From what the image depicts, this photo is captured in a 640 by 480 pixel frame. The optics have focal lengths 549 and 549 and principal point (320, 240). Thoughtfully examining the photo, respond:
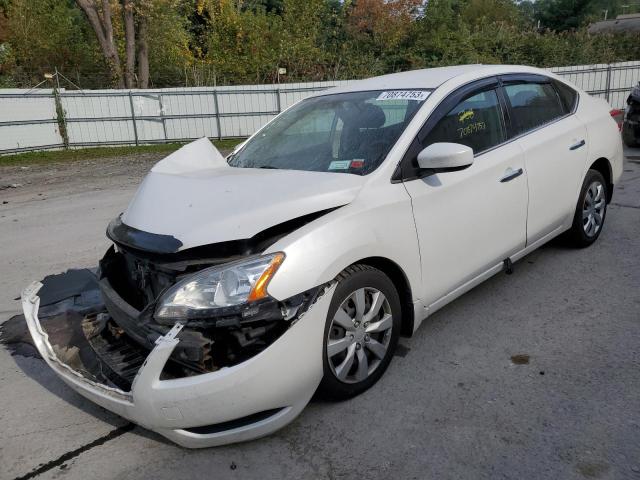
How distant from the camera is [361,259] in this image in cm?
274

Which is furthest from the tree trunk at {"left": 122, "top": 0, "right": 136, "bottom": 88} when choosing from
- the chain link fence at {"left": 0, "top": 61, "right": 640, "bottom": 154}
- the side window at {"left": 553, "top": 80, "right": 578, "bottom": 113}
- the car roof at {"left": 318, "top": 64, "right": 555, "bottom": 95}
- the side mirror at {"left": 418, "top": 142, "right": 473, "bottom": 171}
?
the side mirror at {"left": 418, "top": 142, "right": 473, "bottom": 171}

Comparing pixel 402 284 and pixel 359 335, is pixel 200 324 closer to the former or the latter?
pixel 359 335

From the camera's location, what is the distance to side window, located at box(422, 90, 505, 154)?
337 cm

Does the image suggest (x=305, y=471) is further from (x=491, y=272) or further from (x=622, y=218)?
(x=622, y=218)

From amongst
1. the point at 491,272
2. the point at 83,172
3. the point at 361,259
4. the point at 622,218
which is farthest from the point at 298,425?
the point at 83,172

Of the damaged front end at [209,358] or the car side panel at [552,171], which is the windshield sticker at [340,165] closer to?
the damaged front end at [209,358]

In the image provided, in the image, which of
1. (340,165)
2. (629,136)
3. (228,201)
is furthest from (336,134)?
(629,136)

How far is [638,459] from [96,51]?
29.1m

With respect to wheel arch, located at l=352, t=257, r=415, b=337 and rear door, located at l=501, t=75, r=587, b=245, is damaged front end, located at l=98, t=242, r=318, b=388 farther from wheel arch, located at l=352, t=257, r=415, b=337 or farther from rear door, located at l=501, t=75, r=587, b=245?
rear door, located at l=501, t=75, r=587, b=245

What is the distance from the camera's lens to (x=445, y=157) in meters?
2.96

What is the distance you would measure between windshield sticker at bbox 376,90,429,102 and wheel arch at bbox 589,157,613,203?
2.16 meters

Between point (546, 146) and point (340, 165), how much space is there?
183 cm

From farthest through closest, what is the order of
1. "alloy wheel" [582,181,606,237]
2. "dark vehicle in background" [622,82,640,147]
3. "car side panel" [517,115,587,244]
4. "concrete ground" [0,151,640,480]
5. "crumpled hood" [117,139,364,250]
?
"dark vehicle in background" [622,82,640,147], "alloy wheel" [582,181,606,237], "car side panel" [517,115,587,244], "crumpled hood" [117,139,364,250], "concrete ground" [0,151,640,480]

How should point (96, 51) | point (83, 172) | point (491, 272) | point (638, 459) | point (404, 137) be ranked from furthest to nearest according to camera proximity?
point (96, 51) < point (83, 172) < point (491, 272) < point (404, 137) < point (638, 459)
